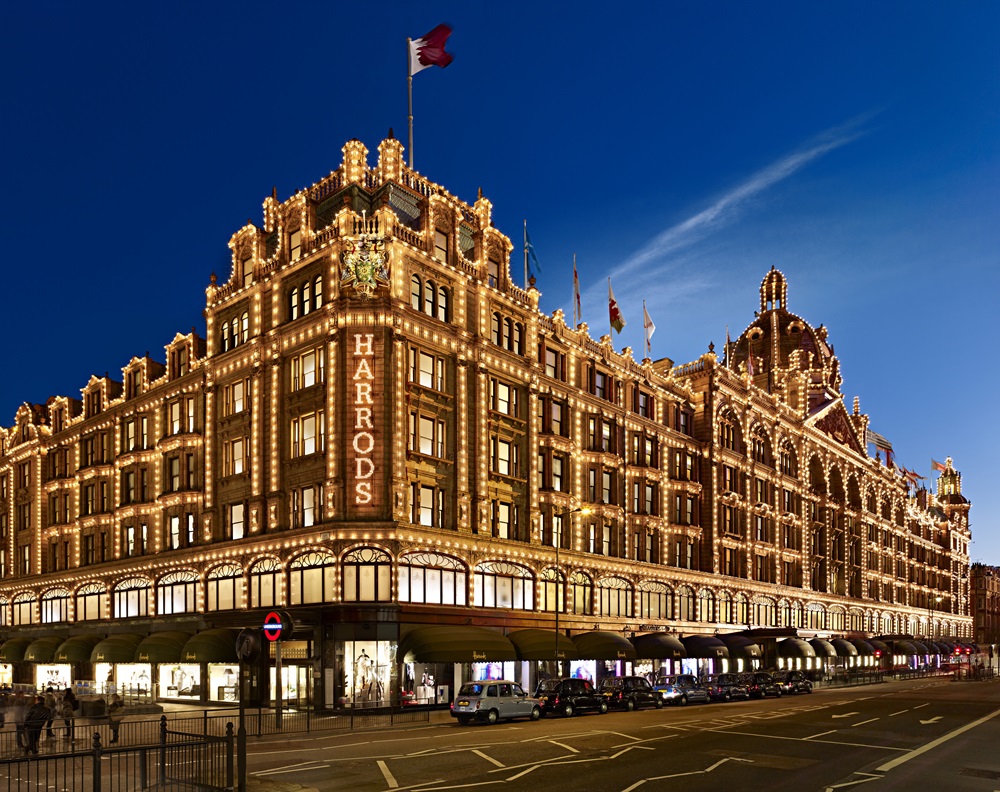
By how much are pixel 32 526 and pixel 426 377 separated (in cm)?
4462

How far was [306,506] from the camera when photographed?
5200 centimetres

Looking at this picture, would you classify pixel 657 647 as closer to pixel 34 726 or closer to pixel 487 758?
pixel 487 758

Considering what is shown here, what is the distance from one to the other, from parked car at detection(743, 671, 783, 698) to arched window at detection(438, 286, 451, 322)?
29.0 meters

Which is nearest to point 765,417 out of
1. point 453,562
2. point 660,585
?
point 660,585

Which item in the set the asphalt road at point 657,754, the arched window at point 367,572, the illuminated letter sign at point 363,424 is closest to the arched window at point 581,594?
the arched window at point 367,572

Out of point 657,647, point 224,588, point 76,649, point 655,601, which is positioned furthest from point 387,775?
point 655,601

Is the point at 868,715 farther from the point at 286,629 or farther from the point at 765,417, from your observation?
the point at 765,417

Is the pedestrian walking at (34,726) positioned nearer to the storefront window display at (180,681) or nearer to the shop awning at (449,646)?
the shop awning at (449,646)

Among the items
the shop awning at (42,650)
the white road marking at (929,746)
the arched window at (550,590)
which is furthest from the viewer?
the shop awning at (42,650)

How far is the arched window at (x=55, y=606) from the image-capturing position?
245 ft

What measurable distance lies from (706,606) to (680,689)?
26526 mm

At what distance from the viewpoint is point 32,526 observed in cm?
7994

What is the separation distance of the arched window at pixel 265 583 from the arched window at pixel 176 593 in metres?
6.84

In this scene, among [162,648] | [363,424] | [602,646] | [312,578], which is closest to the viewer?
[363,424]
